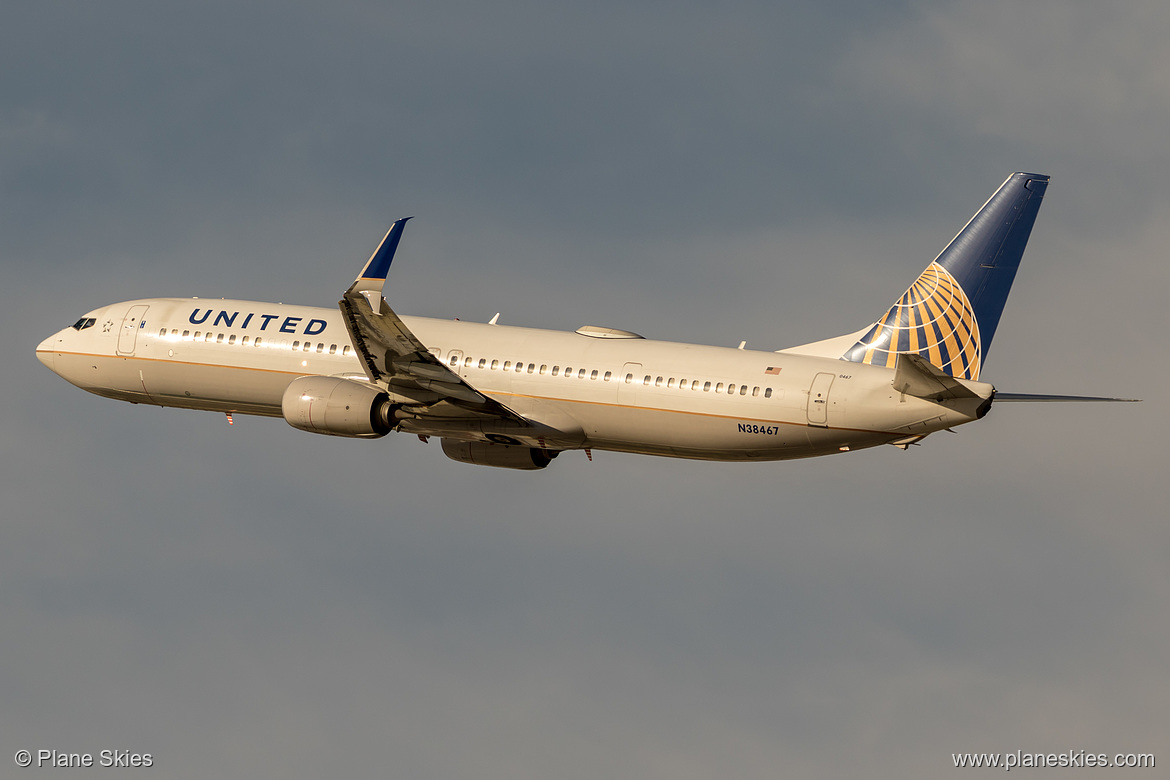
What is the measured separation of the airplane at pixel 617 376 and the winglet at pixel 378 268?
0.04 metres

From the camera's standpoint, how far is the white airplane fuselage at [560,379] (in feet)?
141

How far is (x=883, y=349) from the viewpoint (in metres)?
45.7

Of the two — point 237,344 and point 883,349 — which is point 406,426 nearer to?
point 237,344

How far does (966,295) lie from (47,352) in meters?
29.7

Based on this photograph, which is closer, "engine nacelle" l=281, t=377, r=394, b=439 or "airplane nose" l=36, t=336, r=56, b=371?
"engine nacelle" l=281, t=377, r=394, b=439

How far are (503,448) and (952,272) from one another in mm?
14340

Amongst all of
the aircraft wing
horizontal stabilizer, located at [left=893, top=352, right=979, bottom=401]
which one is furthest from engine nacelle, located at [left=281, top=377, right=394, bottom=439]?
horizontal stabilizer, located at [left=893, top=352, right=979, bottom=401]

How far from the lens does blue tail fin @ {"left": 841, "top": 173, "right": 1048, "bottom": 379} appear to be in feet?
146

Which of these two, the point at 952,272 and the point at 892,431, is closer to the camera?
the point at 892,431

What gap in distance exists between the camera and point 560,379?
4556 centimetres

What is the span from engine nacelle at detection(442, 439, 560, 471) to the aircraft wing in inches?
137

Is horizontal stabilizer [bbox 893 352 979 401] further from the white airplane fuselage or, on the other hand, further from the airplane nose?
the airplane nose

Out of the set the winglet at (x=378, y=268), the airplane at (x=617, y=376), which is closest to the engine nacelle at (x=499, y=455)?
the airplane at (x=617, y=376)

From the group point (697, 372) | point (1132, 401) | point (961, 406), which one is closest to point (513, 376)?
point (697, 372)
